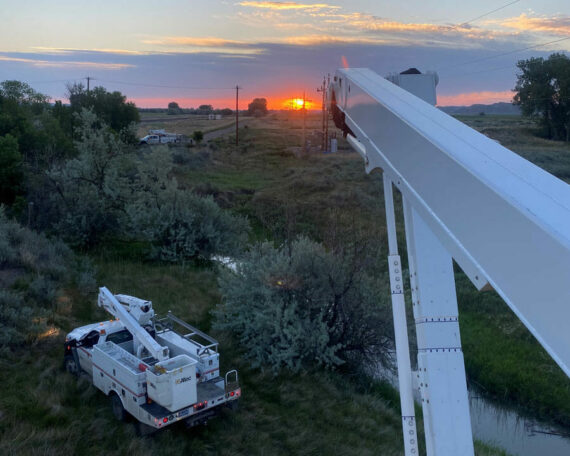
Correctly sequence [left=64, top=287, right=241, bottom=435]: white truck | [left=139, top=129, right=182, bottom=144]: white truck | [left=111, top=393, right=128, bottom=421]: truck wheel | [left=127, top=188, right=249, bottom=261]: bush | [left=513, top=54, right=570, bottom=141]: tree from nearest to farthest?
[left=64, top=287, right=241, bottom=435]: white truck, [left=111, top=393, right=128, bottom=421]: truck wheel, [left=127, top=188, right=249, bottom=261]: bush, [left=513, top=54, right=570, bottom=141]: tree, [left=139, top=129, right=182, bottom=144]: white truck

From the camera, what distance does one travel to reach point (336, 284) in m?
12.6

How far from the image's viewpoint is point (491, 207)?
1.66m

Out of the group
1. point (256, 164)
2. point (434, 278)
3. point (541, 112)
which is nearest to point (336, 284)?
point (434, 278)

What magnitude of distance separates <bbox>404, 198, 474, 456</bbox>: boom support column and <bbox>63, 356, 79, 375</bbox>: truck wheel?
9298 mm

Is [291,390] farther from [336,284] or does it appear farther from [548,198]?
[548,198]

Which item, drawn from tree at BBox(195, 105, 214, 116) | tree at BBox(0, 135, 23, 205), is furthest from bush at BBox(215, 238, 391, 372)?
tree at BBox(195, 105, 214, 116)

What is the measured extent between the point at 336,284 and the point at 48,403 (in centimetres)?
650

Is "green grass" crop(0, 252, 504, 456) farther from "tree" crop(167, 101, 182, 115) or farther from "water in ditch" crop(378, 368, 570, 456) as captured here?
"tree" crop(167, 101, 182, 115)

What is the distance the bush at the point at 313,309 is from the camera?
39.6 ft

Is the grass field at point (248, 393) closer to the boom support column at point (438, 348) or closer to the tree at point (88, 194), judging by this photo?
the tree at point (88, 194)

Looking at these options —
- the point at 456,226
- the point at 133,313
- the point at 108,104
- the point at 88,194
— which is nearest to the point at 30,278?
the point at 133,313

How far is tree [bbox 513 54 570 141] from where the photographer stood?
44.1 meters

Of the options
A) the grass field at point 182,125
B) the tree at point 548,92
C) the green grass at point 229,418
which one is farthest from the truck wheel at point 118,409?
the grass field at point 182,125

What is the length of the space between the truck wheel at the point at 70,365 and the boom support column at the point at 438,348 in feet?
30.5
